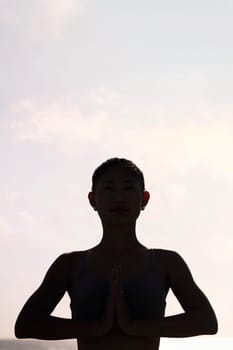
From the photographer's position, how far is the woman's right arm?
4582mm

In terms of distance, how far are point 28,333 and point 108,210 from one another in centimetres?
105

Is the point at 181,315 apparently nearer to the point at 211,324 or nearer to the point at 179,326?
the point at 179,326

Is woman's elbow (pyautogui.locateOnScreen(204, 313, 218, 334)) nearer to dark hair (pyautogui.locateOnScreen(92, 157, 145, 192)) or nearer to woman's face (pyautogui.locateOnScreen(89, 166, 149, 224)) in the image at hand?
woman's face (pyautogui.locateOnScreen(89, 166, 149, 224))

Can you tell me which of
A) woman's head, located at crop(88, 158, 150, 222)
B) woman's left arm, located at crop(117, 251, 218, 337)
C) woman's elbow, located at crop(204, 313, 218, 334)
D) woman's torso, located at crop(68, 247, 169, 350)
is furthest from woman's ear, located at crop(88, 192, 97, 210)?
woman's elbow, located at crop(204, 313, 218, 334)

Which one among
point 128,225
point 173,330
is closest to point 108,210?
point 128,225

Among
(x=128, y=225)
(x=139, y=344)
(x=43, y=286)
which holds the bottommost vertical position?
(x=139, y=344)

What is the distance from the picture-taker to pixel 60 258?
5.07m

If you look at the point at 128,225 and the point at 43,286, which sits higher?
the point at 128,225

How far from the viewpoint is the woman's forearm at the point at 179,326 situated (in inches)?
179

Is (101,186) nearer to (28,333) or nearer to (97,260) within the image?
(97,260)

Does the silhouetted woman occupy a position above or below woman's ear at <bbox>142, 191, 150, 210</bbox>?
below

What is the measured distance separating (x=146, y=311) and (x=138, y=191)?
89 cm

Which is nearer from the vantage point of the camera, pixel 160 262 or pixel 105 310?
pixel 105 310

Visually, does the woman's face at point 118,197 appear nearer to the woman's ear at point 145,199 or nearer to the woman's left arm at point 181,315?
the woman's ear at point 145,199
